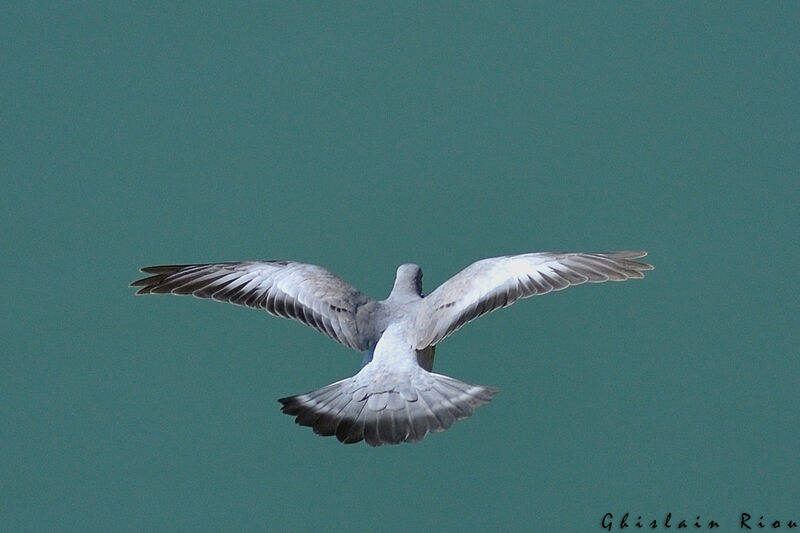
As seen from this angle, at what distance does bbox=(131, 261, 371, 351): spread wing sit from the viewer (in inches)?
367

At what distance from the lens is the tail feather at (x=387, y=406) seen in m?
8.04

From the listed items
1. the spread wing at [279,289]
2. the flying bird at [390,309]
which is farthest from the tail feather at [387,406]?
the spread wing at [279,289]

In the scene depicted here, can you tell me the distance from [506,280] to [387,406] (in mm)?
1673

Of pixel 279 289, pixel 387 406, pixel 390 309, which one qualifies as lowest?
pixel 387 406

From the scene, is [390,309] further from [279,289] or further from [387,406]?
[387,406]

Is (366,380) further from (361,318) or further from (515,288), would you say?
(515,288)

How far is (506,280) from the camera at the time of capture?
30.5 ft

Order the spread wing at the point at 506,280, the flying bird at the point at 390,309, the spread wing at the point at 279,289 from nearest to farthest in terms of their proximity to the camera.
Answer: the flying bird at the point at 390,309 < the spread wing at the point at 506,280 < the spread wing at the point at 279,289

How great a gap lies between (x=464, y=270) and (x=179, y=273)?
2.37 meters

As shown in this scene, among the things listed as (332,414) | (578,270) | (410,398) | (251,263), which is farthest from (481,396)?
(251,263)

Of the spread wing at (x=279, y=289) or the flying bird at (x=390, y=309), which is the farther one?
the spread wing at (x=279, y=289)

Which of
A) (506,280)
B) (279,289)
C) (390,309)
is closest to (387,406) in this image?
(390,309)

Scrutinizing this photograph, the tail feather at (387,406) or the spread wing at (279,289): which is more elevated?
the spread wing at (279,289)

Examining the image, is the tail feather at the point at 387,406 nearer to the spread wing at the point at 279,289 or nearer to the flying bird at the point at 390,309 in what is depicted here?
the flying bird at the point at 390,309
